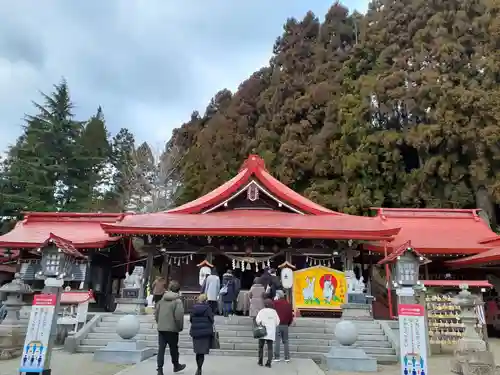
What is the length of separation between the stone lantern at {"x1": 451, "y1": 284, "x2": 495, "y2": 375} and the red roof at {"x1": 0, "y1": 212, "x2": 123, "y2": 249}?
1164 cm

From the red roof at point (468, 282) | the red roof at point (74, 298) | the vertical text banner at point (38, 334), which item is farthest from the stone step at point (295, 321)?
the vertical text banner at point (38, 334)

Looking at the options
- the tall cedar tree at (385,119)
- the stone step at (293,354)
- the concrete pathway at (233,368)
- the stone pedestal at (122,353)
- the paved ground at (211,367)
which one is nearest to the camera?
the concrete pathway at (233,368)

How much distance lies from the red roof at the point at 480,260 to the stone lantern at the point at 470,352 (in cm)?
536

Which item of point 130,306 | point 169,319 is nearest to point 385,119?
point 130,306

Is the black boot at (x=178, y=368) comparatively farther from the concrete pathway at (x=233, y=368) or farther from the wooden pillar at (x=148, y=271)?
the wooden pillar at (x=148, y=271)

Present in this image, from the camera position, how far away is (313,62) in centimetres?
3638

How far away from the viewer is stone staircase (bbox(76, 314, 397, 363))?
984 centimetres

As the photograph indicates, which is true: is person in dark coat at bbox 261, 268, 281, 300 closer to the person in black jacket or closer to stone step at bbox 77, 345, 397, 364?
the person in black jacket

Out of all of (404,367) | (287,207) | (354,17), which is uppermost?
(354,17)

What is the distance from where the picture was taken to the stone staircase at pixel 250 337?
9.84 m

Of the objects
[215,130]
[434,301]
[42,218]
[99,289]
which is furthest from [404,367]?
[215,130]

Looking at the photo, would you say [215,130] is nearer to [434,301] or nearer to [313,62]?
[313,62]

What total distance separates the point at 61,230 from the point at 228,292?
32.0 ft

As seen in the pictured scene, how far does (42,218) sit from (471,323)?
1736 centimetres
